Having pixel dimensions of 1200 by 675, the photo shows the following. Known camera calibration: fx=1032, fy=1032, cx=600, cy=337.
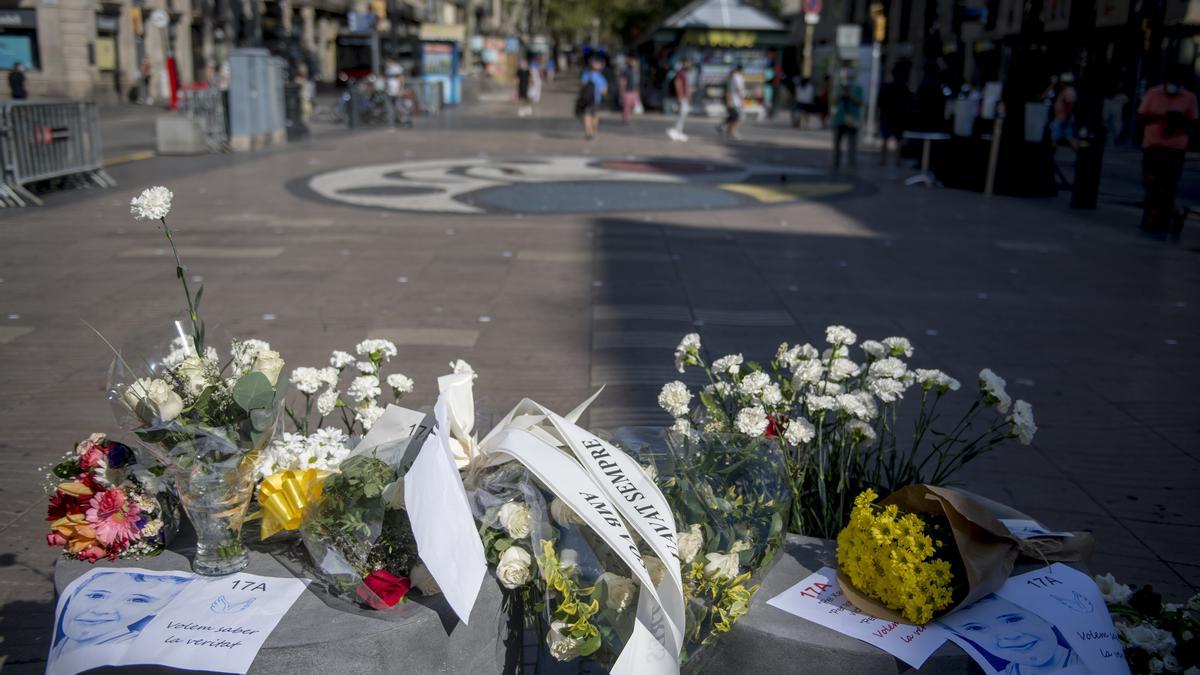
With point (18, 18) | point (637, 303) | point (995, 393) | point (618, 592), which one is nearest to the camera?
point (618, 592)

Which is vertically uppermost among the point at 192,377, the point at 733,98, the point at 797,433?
the point at 733,98

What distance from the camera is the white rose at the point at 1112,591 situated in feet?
9.57

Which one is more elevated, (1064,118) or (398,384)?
(1064,118)

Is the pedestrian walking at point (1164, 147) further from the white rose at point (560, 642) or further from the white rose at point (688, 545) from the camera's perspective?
the white rose at point (560, 642)

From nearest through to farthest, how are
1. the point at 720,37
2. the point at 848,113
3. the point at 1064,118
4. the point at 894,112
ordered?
1. the point at 848,113
2. the point at 894,112
3. the point at 1064,118
4. the point at 720,37

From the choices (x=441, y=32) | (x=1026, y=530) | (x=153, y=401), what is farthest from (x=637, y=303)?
(x=441, y=32)

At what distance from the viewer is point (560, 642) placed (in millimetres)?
2443

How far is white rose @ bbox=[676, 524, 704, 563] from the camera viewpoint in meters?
2.57

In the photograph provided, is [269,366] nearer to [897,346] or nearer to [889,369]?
[889,369]

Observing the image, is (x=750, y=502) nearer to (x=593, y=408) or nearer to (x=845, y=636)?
(x=845, y=636)

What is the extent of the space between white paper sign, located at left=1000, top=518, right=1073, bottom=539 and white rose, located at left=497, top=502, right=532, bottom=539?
4.65ft

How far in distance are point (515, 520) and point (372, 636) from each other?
0.42 meters

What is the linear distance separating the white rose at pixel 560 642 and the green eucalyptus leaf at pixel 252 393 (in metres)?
0.91

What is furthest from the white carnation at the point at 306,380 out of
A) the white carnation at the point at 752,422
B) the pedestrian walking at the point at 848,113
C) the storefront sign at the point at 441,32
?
the storefront sign at the point at 441,32
